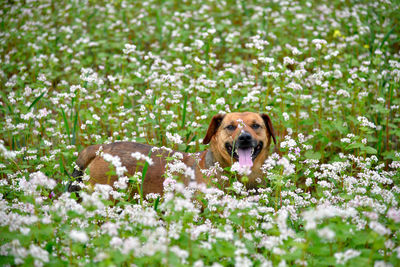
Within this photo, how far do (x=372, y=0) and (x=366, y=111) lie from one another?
4.53 m

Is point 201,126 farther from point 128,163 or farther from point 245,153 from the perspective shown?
point 128,163

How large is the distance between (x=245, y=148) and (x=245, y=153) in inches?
2.5

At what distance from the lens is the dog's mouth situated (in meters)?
5.02

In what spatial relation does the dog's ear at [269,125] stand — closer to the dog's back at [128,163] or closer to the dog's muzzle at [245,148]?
the dog's muzzle at [245,148]

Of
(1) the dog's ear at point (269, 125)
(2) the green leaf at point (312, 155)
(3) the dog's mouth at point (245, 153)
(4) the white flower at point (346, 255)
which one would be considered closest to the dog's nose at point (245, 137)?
(3) the dog's mouth at point (245, 153)

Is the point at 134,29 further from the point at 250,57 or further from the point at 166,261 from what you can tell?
the point at 166,261

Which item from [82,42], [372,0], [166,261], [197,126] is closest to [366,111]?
[197,126]

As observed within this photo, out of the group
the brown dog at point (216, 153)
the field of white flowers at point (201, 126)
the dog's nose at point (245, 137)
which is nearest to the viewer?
the field of white flowers at point (201, 126)

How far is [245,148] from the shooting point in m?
5.12

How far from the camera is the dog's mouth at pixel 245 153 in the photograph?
5023 mm

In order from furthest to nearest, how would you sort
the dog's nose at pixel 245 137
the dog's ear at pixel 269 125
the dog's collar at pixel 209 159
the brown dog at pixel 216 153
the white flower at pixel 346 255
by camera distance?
the dog's ear at pixel 269 125 < the dog's collar at pixel 209 159 < the brown dog at pixel 216 153 < the dog's nose at pixel 245 137 < the white flower at pixel 346 255

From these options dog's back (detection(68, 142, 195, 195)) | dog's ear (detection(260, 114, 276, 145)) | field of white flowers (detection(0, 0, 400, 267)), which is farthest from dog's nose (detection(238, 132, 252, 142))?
dog's back (detection(68, 142, 195, 195))

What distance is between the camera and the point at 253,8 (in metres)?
10.4

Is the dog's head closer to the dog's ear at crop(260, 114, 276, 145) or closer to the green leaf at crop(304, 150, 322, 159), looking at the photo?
the dog's ear at crop(260, 114, 276, 145)
